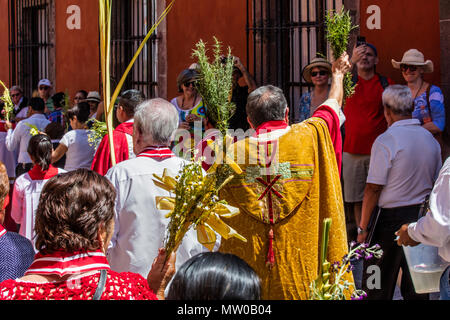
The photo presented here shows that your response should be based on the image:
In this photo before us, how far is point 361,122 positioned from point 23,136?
4684 millimetres

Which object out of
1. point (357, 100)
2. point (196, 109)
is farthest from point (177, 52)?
point (357, 100)

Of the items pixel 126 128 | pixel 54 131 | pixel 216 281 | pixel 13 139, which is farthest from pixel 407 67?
pixel 13 139

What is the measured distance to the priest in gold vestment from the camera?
421cm

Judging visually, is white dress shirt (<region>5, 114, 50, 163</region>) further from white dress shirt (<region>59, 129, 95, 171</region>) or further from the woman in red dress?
the woman in red dress

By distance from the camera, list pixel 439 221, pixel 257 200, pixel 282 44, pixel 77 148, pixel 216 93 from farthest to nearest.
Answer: pixel 282 44 → pixel 77 148 → pixel 257 200 → pixel 216 93 → pixel 439 221

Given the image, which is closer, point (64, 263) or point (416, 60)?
point (64, 263)

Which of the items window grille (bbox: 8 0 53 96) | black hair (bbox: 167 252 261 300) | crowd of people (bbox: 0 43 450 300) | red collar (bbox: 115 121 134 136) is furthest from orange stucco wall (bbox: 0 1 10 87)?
black hair (bbox: 167 252 261 300)

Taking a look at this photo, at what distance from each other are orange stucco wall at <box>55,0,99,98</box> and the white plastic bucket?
26.6 feet

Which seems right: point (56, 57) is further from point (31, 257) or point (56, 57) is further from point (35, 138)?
point (31, 257)

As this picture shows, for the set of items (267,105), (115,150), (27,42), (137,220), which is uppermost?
(27,42)

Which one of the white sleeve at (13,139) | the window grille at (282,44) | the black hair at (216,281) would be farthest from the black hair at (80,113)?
the black hair at (216,281)

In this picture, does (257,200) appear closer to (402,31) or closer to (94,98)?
(402,31)

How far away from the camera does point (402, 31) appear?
22.0ft

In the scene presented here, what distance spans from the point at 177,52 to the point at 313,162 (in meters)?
5.78
